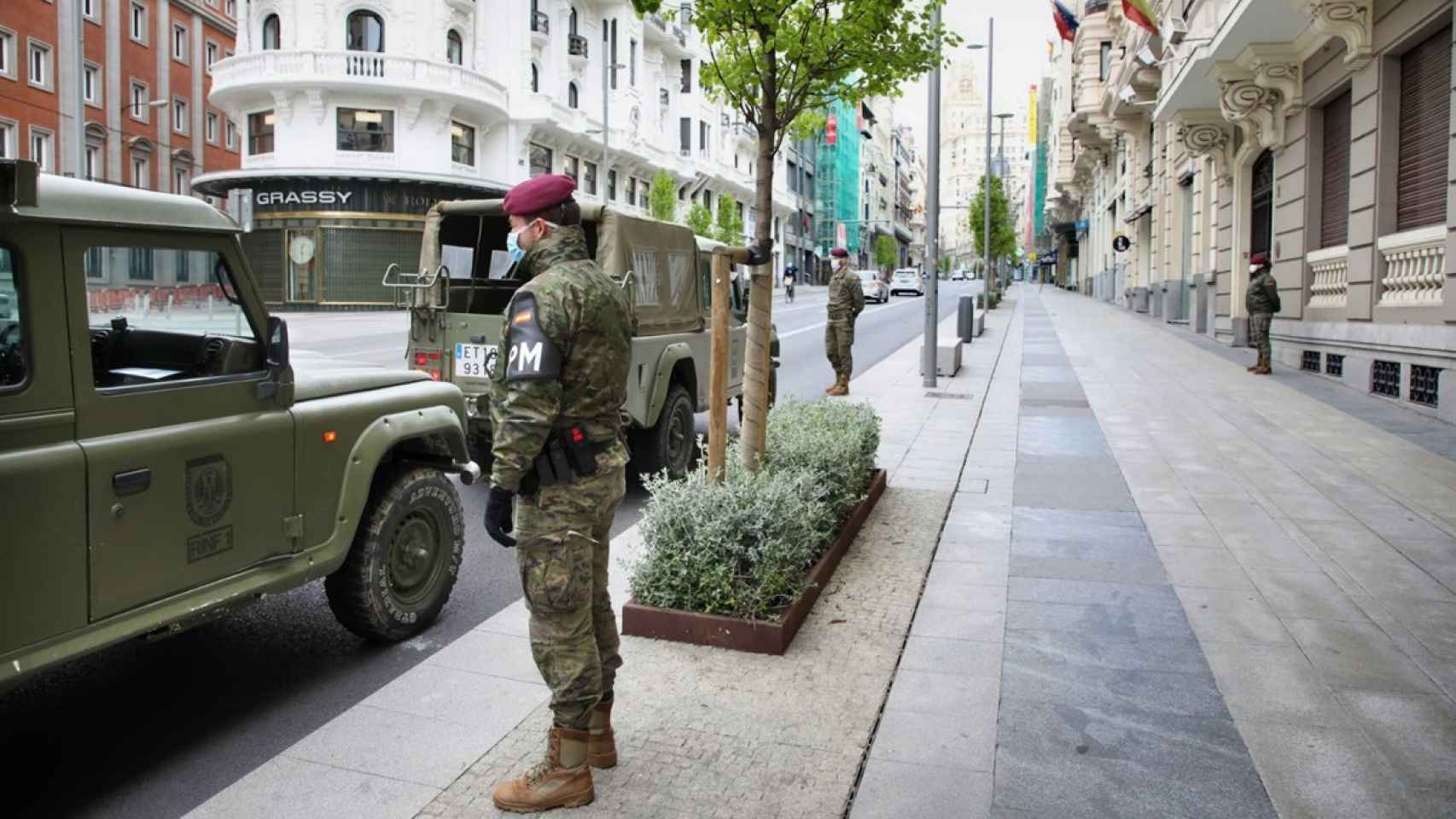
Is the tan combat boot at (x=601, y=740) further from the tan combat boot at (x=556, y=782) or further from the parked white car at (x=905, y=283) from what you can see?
the parked white car at (x=905, y=283)

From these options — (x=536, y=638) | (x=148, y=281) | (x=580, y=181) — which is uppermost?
(x=580, y=181)

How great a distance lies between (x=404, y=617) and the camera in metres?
5.09

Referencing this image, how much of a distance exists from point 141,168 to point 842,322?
41.3 meters

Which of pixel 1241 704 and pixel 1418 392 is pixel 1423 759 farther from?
pixel 1418 392

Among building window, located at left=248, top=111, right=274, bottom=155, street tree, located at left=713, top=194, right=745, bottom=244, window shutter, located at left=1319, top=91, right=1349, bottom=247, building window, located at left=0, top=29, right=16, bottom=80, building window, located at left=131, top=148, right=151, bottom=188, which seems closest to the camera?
window shutter, located at left=1319, top=91, right=1349, bottom=247

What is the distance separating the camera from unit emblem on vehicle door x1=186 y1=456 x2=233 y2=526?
151 inches

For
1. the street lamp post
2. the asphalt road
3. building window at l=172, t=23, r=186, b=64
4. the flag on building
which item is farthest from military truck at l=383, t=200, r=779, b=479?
building window at l=172, t=23, r=186, b=64

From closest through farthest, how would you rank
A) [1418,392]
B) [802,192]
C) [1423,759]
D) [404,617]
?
A: [1423,759]
[404,617]
[1418,392]
[802,192]

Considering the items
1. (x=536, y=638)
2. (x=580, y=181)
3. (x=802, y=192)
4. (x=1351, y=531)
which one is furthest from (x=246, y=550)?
(x=802, y=192)

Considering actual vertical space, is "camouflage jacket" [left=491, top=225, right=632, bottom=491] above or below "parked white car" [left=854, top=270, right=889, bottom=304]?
below

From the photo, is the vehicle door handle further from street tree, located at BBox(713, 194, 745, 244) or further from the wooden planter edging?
street tree, located at BBox(713, 194, 745, 244)

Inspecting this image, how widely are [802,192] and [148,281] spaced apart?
8996 centimetres

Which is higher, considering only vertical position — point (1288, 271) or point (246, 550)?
point (1288, 271)

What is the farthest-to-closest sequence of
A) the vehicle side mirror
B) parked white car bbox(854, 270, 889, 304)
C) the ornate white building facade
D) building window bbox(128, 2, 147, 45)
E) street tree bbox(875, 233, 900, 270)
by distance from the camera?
street tree bbox(875, 233, 900, 270) < parked white car bbox(854, 270, 889, 304) < building window bbox(128, 2, 147, 45) < the ornate white building facade < the vehicle side mirror
